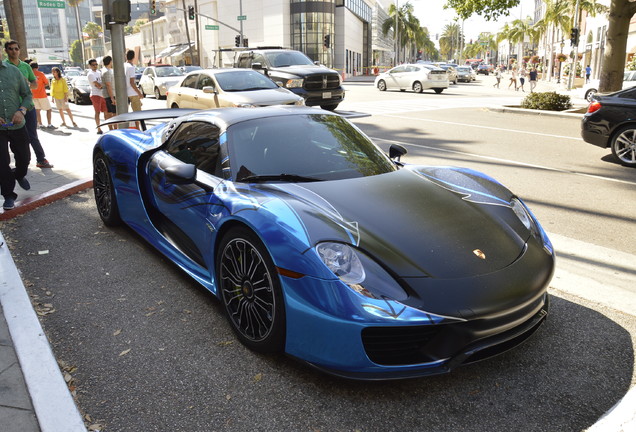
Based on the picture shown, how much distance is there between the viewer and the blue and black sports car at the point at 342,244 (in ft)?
8.37

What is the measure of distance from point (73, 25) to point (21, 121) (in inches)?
8438

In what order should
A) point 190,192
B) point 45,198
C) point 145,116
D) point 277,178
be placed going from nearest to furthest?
point 277,178
point 190,192
point 145,116
point 45,198

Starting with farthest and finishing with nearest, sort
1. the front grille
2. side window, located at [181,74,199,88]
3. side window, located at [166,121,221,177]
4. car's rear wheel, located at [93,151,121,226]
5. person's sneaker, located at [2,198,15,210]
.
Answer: the front grille, side window, located at [181,74,199,88], person's sneaker, located at [2,198,15,210], car's rear wheel, located at [93,151,121,226], side window, located at [166,121,221,177]

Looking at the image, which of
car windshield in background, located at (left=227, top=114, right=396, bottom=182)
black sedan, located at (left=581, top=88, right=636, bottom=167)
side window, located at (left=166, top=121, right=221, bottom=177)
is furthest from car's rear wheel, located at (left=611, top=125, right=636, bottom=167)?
side window, located at (left=166, top=121, right=221, bottom=177)

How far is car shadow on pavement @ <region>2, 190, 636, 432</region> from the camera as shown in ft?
8.46

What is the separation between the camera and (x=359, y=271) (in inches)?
104

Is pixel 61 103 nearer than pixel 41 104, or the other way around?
pixel 41 104

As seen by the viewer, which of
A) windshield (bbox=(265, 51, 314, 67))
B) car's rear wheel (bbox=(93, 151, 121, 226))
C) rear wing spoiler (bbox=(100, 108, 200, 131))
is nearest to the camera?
car's rear wheel (bbox=(93, 151, 121, 226))

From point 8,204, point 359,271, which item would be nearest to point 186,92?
point 8,204

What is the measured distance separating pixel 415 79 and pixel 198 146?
25.5 m

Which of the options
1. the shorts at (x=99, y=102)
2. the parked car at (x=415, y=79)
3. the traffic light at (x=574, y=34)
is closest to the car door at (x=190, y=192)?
the shorts at (x=99, y=102)

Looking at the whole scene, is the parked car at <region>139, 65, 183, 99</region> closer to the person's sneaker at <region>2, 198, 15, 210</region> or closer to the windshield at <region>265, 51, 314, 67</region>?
the windshield at <region>265, 51, 314, 67</region>

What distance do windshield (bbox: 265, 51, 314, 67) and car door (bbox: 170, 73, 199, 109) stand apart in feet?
12.5

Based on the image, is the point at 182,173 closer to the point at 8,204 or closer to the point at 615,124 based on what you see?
the point at 8,204
